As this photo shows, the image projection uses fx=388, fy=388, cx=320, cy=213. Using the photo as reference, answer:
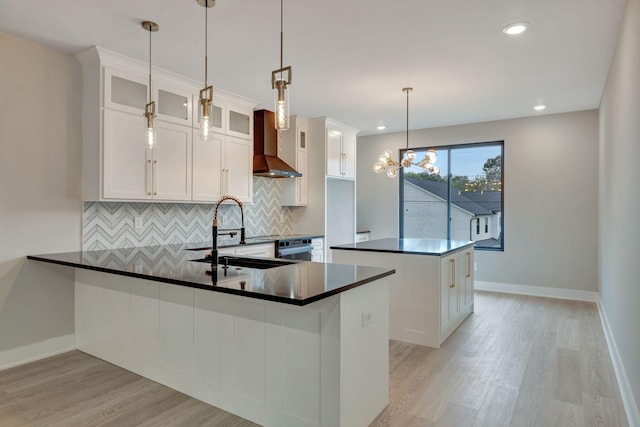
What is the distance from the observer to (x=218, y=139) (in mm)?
4363

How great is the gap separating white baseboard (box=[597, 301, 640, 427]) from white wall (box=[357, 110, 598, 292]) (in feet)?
5.78

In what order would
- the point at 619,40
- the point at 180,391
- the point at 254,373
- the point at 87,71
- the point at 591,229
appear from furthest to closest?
the point at 591,229, the point at 87,71, the point at 619,40, the point at 180,391, the point at 254,373

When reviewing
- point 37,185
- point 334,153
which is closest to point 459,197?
point 334,153

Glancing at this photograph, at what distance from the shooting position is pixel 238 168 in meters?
4.62

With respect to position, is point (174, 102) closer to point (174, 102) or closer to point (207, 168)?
point (174, 102)

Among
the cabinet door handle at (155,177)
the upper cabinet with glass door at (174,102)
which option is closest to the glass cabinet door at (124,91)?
the upper cabinet with glass door at (174,102)

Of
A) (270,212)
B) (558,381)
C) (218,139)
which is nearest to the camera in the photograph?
(558,381)

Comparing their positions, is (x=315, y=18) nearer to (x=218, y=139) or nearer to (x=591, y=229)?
(x=218, y=139)

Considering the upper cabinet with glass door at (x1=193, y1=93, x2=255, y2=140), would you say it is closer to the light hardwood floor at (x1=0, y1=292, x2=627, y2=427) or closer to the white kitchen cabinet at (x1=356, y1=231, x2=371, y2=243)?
the light hardwood floor at (x1=0, y1=292, x2=627, y2=427)

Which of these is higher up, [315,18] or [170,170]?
[315,18]

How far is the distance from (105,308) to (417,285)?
2.70 metres

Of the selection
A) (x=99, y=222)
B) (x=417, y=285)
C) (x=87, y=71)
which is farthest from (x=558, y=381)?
(x=87, y=71)

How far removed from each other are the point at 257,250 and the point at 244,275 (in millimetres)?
2232

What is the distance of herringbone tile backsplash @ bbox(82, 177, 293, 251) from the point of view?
3576mm
